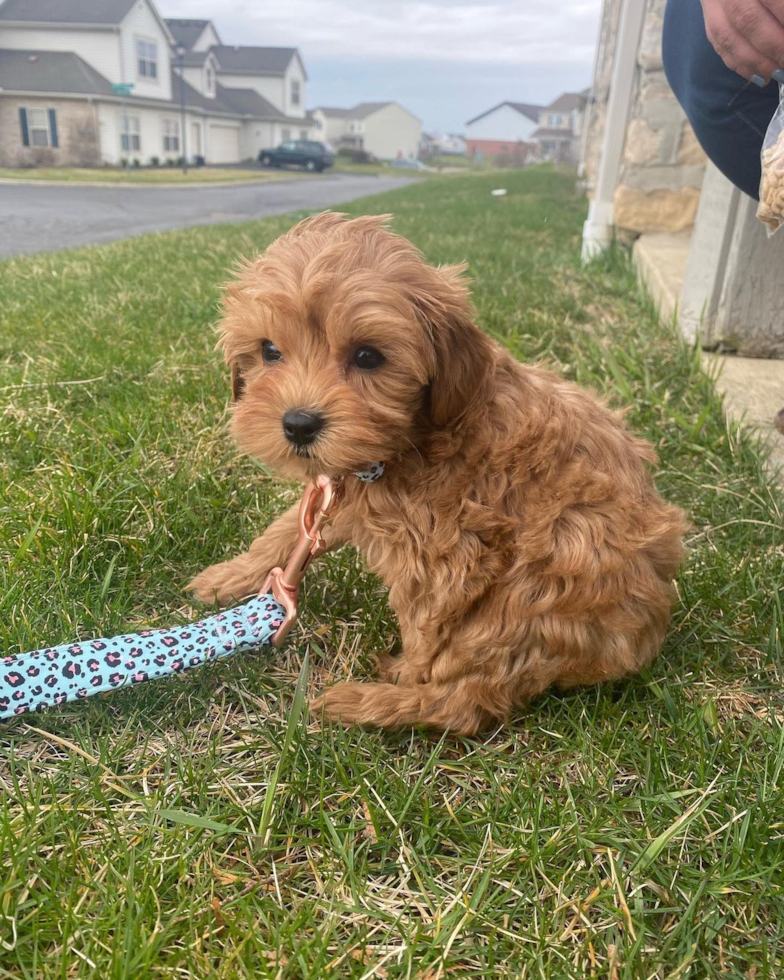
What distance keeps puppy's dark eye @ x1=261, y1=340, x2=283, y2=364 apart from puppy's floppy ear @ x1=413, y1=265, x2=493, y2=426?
0.37 metres

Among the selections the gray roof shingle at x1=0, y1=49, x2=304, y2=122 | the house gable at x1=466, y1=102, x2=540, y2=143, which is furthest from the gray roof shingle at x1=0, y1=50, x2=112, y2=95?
the house gable at x1=466, y1=102, x2=540, y2=143

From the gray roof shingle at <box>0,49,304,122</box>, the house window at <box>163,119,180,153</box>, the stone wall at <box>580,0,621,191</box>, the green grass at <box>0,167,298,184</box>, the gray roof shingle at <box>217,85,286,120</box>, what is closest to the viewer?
the stone wall at <box>580,0,621,191</box>

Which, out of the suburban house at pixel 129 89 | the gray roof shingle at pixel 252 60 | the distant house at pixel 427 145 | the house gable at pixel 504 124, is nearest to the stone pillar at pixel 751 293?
the suburban house at pixel 129 89

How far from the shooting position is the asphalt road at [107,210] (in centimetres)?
978

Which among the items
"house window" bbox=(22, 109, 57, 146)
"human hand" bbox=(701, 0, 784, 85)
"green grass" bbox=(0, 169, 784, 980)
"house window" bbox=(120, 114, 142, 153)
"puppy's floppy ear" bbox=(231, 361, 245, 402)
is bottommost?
"green grass" bbox=(0, 169, 784, 980)

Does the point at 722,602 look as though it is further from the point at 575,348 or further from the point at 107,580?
the point at 575,348

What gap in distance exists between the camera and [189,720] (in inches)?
78.1

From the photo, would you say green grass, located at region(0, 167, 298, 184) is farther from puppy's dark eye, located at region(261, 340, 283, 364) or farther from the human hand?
the human hand

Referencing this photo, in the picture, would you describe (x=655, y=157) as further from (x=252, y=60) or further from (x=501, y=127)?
(x=501, y=127)

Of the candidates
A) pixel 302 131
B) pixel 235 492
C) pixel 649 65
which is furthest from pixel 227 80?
pixel 235 492

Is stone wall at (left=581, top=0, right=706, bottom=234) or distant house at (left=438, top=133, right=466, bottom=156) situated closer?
stone wall at (left=581, top=0, right=706, bottom=234)

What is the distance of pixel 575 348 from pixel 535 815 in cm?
342

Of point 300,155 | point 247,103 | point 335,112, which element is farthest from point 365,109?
point 300,155

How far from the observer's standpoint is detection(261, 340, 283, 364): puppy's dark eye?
1871 millimetres
